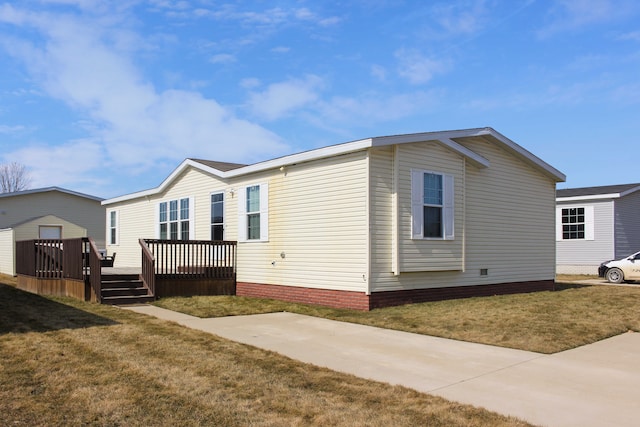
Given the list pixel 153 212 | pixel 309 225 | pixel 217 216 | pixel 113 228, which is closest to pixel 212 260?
pixel 217 216

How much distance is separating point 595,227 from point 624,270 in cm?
434

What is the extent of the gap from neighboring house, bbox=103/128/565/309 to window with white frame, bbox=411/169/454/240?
2cm

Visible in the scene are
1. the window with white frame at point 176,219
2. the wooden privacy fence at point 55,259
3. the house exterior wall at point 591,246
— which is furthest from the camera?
the house exterior wall at point 591,246

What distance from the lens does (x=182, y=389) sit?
17.6ft

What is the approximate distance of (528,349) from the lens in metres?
7.66

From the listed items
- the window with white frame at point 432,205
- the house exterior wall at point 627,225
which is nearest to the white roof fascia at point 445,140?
the window with white frame at point 432,205

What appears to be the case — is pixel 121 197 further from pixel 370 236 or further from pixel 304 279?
pixel 370 236

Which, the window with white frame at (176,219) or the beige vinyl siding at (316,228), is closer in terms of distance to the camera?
the beige vinyl siding at (316,228)

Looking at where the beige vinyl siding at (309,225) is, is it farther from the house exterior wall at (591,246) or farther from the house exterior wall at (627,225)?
the house exterior wall at (627,225)

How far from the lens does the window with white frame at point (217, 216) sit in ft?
52.5

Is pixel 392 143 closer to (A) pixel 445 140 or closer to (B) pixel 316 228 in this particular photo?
(A) pixel 445 140

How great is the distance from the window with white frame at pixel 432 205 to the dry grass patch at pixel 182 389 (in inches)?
224

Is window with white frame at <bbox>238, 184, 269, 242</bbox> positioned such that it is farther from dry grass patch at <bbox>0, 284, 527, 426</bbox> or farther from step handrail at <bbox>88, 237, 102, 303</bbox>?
dry grass patch at <bbox>0, 284, 527, 426</bbox>

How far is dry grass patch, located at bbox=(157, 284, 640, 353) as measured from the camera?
8.47 meters
